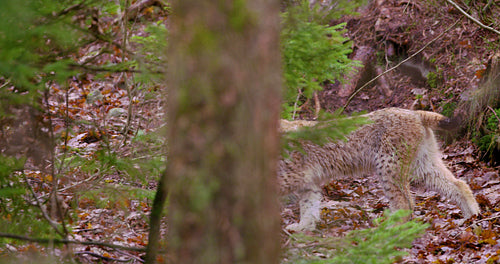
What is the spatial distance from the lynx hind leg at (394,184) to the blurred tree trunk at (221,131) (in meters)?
4.56

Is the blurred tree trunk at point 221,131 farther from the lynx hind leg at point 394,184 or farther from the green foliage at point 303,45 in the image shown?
the lynx hind leg at point 394,184

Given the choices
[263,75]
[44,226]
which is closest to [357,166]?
[44,226]

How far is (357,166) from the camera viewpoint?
6703 millimetres

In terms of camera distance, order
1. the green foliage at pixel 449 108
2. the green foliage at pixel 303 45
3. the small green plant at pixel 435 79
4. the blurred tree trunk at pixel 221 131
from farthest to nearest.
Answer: the small green plant at pixel 435 79
the green foliage at pixel 449 108
the green foliage at pixel 303 45
the blurred tree trunk at pixel 221 131

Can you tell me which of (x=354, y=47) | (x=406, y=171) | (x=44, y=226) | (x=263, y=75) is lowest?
(x=44, y=226)

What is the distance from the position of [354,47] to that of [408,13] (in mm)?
1526

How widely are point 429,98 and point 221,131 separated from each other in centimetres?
914

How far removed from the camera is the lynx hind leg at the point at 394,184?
20.4 feet

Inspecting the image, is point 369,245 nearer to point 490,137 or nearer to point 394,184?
point 394,184

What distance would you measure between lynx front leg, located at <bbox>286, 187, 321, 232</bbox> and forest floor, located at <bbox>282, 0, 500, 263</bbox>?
0.17 m

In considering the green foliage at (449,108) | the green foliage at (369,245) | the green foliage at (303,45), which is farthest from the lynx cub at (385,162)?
the green foliage at (369,245)

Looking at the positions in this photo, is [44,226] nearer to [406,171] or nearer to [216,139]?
[216,139]

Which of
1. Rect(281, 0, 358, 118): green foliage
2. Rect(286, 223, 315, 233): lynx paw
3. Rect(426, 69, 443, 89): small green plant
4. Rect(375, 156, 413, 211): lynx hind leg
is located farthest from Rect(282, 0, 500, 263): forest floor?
Rect(281, 0, 358, 118): green foliage

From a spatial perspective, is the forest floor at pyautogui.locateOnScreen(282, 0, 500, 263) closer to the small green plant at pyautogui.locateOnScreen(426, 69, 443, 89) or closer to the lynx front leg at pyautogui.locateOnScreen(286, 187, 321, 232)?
the small green plant at pyautogui.locateOnScreen(426, 69, 443, 89)
